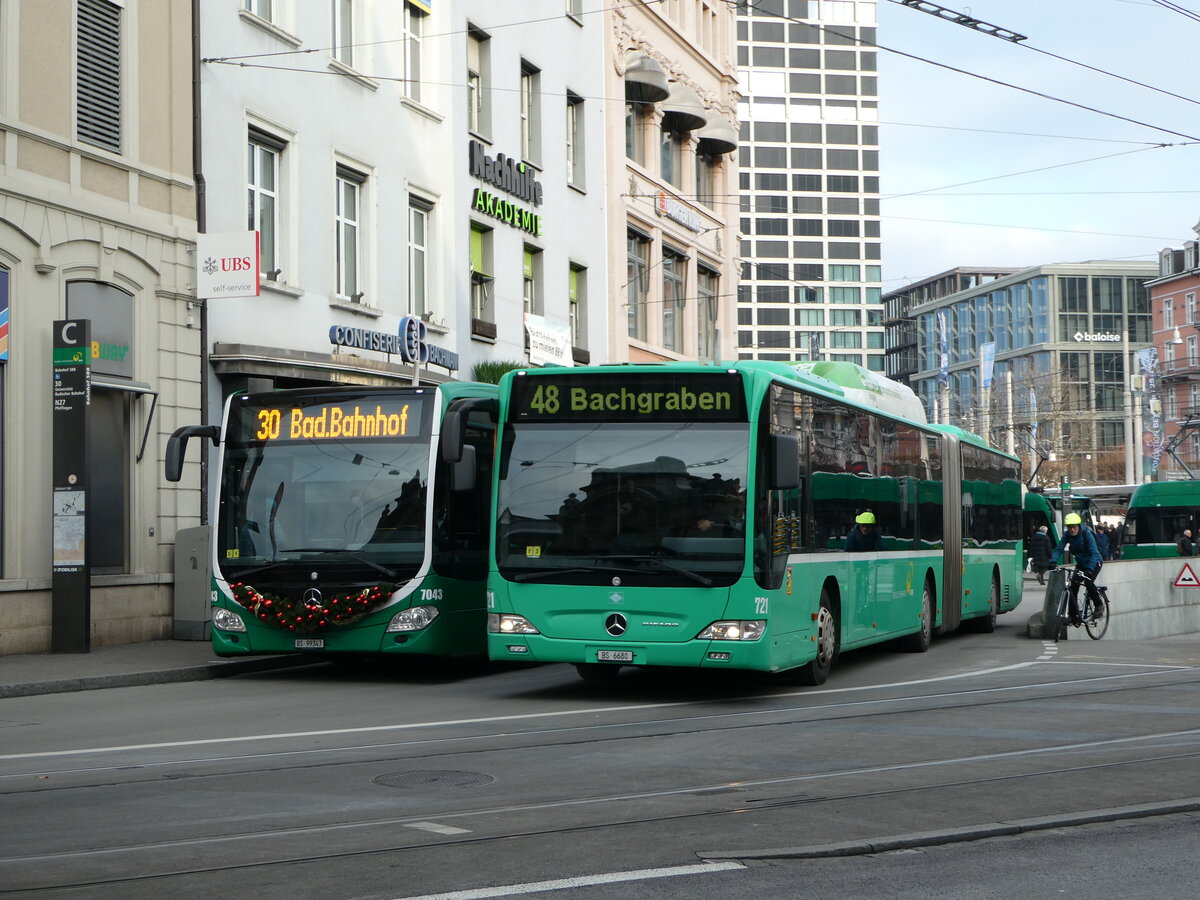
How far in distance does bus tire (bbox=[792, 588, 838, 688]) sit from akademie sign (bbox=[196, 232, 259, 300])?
8661mm

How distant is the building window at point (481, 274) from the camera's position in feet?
100

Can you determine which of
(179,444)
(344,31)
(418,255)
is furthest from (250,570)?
(418,255)

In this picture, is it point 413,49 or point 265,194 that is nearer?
point 265,194

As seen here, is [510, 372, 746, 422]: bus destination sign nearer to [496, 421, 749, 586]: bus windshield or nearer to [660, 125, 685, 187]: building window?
[496, 421, 749, 586]: bus windshield

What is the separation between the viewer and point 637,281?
127 feet

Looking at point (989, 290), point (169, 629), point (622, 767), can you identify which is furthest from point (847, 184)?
point (622, 767)

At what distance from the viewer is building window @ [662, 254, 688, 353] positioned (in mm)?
40594

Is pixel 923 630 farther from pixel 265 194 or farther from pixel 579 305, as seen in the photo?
pixel 579 305

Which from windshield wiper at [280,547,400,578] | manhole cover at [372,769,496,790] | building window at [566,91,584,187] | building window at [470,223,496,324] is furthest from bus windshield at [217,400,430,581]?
building window at [566,91,584,187]

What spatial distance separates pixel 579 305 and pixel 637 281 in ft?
10.8

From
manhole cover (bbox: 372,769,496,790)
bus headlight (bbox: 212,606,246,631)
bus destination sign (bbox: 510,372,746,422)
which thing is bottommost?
manhole cover (bbox: 372,769,496,790)

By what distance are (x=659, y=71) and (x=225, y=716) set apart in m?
26.9

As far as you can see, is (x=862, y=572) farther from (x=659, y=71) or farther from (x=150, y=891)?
(x=659, y=71)

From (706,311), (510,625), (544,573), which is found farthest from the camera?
(706,311)
